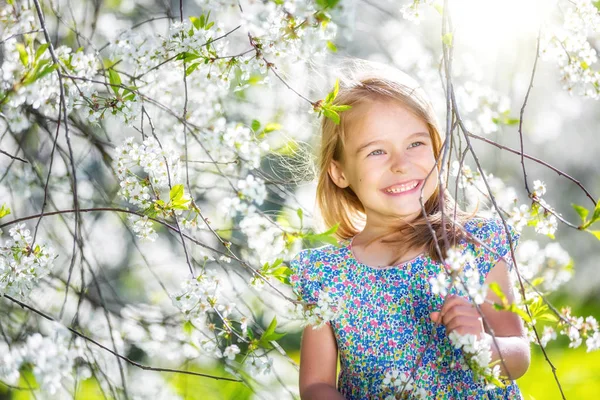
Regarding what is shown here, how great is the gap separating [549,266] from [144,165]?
36.1 inches

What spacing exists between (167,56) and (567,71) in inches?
29.4

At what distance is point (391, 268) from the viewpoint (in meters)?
1.67

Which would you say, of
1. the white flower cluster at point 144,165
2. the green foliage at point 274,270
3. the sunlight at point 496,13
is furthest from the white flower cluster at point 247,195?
the sunlight at point 496,13

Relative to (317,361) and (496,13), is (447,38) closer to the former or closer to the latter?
(496,13)

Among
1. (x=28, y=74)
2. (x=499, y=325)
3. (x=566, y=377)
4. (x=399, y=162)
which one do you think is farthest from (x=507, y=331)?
(x=566, y=377)

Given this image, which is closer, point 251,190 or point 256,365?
point 251,190

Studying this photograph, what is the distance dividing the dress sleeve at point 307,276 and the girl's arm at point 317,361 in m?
0.10

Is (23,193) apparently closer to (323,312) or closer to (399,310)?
(323,312)

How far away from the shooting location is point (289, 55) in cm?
131

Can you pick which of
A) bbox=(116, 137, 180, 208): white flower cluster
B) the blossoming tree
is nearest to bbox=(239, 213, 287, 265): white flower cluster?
the blossoming tree

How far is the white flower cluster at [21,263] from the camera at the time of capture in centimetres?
142

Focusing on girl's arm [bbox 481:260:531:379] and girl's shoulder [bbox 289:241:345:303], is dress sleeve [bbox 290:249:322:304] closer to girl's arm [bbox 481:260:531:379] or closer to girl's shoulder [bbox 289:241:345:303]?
girl's shoulder [bbox 289:241:345:303]

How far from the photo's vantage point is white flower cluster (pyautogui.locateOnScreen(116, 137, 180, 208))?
4.39 feet

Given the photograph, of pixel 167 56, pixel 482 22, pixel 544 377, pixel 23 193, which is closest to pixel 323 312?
pixel 167 56
